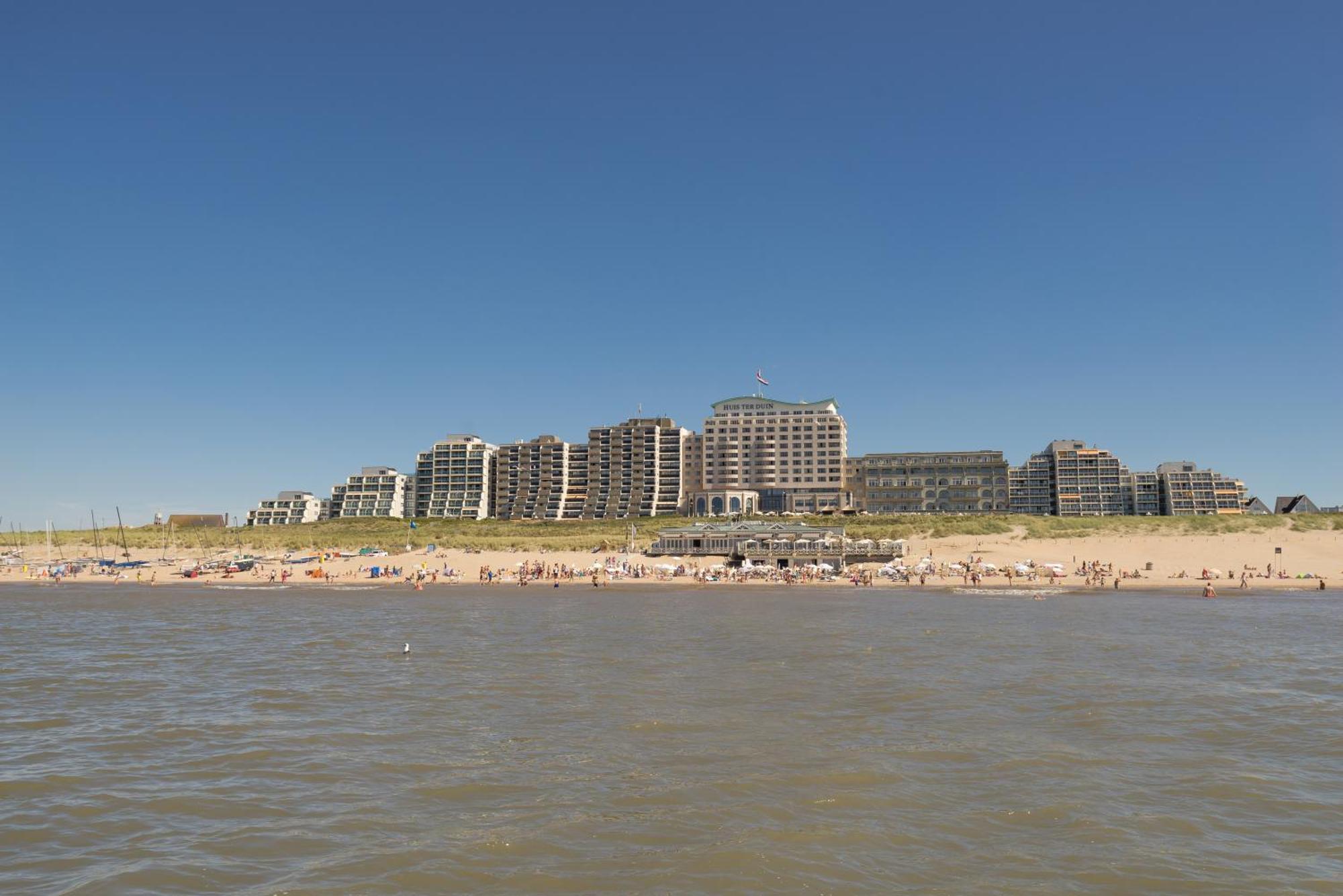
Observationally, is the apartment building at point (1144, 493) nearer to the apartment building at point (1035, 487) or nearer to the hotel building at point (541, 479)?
the apartment building at point (1035, 487)

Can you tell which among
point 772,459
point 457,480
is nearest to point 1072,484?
point 772,459

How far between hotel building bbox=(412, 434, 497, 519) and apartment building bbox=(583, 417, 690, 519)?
24.7m

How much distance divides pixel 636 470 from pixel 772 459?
93.6 ft

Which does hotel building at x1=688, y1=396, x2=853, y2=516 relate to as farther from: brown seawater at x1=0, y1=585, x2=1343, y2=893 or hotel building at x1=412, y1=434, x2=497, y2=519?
brown seawater at x1=0, y1=585, x2=1343, y2=893

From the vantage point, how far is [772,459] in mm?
175125

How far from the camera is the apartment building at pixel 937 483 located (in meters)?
159

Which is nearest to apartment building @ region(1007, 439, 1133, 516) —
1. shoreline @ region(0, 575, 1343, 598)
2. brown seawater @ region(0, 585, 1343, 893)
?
shoreline @ region(0, 575, 1343, 598)

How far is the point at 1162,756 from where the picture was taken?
1652cm

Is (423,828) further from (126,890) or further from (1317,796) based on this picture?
(1317,796)

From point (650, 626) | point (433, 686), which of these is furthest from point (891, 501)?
point (433, 686)

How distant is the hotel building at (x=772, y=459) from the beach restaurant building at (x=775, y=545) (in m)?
80.7

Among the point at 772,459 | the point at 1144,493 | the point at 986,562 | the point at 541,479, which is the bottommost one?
the point at 986,562

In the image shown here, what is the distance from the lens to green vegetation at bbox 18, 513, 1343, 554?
85.6 m

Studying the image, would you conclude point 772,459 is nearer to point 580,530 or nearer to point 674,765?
point 580,530
